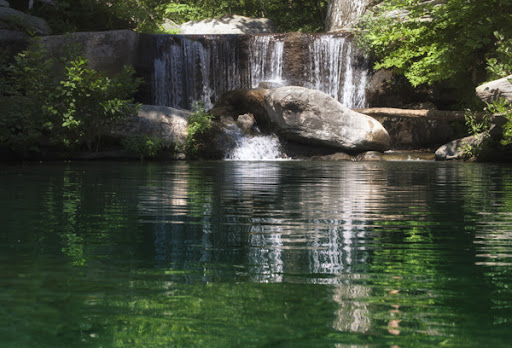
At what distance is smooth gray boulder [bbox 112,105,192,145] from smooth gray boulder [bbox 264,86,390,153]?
126 inches

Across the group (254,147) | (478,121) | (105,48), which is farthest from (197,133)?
(478,121)

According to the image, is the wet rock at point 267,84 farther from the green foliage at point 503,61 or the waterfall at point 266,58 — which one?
the green foliage at point 503,61

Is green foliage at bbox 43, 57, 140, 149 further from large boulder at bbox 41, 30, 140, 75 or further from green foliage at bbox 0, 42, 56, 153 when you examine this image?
large boulder at bbox 41, 30, 140, 75

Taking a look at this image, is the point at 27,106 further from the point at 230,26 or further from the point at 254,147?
the point at 230,26

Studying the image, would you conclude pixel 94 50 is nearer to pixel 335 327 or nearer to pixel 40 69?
pixel 40 69

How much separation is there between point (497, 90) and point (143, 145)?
8996mm

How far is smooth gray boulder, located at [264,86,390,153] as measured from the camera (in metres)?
18.3

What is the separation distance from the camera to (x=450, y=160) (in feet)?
54.7

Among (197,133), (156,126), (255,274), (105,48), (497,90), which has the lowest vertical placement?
(255,274)

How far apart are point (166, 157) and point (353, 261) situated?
14424mm

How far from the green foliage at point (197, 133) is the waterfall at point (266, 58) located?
21.9 feet

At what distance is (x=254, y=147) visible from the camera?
18.6m

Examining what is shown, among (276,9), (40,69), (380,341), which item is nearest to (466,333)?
(380,341)

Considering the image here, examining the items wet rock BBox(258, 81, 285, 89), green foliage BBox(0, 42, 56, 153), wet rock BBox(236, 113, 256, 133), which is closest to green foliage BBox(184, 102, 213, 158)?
wet rock BBox(236, 113, 256, 133)
